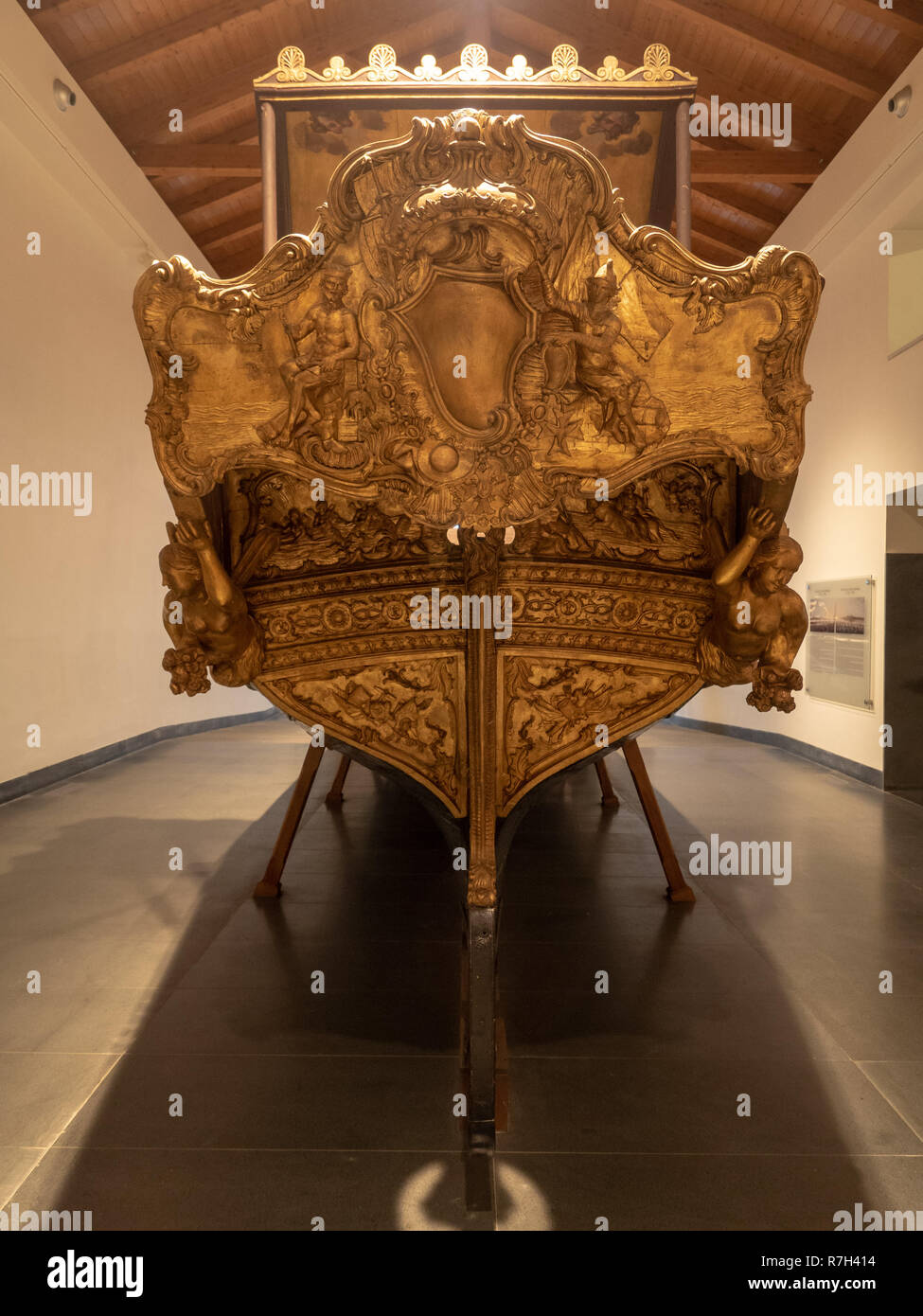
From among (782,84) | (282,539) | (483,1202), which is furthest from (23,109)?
(483,1202)

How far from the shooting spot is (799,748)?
21.3 ft

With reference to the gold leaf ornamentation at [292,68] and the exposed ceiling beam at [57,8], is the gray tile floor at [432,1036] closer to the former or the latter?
the gold leaf ornamentation at [292,68]

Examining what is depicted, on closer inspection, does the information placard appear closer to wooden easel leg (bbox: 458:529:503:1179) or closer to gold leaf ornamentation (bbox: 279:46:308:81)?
wooden easel leg (bbox: 458:529:503:1179)

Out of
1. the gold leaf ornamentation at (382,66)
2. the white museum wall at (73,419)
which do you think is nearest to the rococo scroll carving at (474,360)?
the gold leaf ornamentation at (382,66)

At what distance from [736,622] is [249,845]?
8.78 ft

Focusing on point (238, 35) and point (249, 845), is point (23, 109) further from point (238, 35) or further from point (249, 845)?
point (249, 845)

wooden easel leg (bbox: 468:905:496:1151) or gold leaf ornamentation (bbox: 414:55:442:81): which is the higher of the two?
gold leaf ornamentation (bbox: 414:55:442:81)

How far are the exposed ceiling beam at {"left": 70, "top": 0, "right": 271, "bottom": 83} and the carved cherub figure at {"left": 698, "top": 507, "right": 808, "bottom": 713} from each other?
16.4 ft

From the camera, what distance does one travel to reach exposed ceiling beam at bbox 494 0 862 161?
16.7 ft

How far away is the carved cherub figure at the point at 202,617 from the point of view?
6.03 feet

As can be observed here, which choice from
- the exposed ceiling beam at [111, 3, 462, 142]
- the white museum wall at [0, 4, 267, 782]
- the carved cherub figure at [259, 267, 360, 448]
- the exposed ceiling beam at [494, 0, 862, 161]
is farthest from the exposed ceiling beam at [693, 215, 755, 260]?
the carved cherub figure at [259, 267, 360, 448]

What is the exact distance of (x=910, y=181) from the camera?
488 cm

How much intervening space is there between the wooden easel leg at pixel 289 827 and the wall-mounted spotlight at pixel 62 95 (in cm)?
426

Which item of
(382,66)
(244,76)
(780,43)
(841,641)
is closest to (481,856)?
(382,66)
